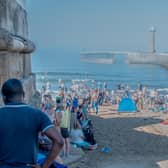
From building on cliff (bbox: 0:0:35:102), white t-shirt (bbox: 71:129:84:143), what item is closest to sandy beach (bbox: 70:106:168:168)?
white t-shirt (bbox: 71:129:84:143)

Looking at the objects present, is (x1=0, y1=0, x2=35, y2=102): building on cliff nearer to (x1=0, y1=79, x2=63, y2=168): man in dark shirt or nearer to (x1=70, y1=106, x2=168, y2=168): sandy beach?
(x1=0, y1=79, x2=63, y2=168): man in dark shirt

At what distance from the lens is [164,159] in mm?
11648

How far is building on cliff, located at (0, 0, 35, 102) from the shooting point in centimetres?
392

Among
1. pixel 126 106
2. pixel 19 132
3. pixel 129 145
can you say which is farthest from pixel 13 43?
pixel 126 106

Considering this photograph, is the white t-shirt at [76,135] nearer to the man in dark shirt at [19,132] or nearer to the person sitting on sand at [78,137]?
the person sitting on sand at [78,137]

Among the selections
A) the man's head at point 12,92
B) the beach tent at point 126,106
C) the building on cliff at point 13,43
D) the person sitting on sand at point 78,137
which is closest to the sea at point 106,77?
the beach tent at point 126,106

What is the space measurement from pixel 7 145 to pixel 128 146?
1123cm

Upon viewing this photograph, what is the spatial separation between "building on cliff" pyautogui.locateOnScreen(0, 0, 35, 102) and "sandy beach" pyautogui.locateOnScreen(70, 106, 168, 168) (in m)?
4.61

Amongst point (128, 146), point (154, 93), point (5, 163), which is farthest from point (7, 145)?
point (154, 93)

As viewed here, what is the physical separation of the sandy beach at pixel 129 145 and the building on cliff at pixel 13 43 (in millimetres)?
4609

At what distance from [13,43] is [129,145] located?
10.3 meters

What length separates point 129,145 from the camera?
1377 cm

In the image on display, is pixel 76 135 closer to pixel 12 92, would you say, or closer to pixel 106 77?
pixel 12 92

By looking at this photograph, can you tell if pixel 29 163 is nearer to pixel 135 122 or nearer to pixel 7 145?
pixel 7 145
